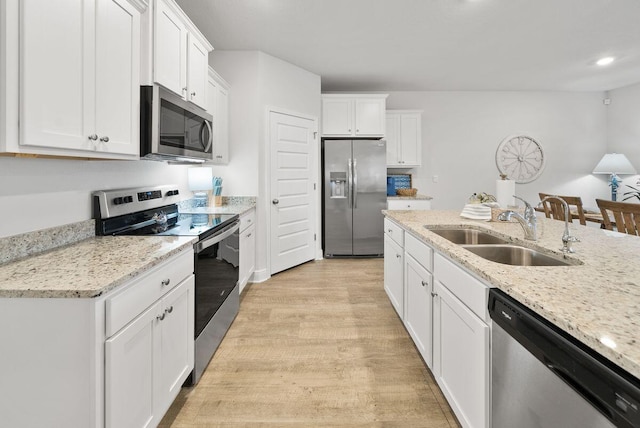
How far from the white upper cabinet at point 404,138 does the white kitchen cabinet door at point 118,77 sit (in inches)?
166

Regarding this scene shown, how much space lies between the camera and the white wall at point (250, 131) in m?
3.85

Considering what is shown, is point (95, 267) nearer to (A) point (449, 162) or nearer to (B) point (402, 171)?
(B) point (402, 171)

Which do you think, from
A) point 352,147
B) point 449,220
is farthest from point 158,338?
point 352,147

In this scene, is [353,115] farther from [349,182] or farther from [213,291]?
[213,291]

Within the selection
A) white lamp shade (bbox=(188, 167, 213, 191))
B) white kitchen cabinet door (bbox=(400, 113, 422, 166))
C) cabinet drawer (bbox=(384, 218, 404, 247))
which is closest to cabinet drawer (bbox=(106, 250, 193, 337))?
cabinet drawer (bbox=(384, 218, 404, 247))

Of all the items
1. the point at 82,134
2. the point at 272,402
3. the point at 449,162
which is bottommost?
the point at 272,402

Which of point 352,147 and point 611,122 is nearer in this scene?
point 352,147

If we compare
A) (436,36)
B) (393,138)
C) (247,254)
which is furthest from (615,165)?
(247,254)

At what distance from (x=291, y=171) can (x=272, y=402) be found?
2946mm

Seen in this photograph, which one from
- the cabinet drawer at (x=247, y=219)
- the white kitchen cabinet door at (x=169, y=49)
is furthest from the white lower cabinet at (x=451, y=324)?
the white kitchen cabinet door at (x=169, y=49)

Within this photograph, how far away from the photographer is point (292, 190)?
4.27 m

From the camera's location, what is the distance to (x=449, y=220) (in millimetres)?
2482

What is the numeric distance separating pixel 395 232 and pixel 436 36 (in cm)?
229

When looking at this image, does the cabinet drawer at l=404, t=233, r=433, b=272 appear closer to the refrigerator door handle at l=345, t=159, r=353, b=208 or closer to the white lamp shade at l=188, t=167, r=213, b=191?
the white lamp shade at l=188, t=167, r=213, b=191
